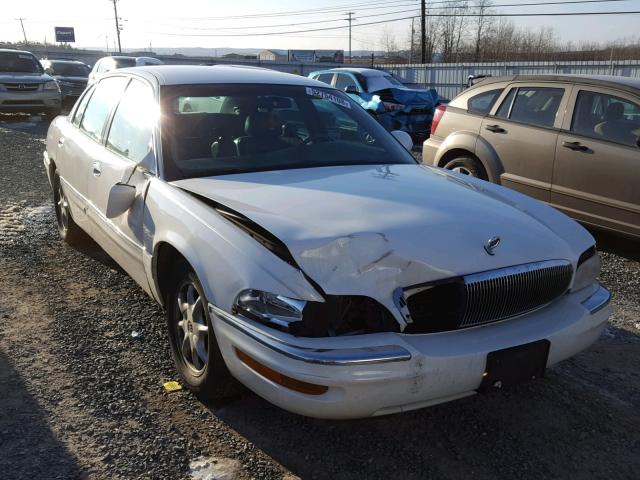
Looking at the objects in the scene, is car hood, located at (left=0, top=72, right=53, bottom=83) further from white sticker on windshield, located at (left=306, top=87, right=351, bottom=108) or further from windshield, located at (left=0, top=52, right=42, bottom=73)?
white sticker on windshield, located at (left=306, top=87, right=351, bottom=108)

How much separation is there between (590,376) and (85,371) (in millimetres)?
2862

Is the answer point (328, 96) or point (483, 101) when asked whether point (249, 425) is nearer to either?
point (328, 96)

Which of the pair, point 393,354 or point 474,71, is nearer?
point 393,354

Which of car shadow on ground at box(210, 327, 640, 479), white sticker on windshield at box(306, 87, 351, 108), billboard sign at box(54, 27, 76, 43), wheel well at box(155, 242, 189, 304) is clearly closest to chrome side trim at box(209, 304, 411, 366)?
car shadow on ground at box(210, 327, 640, 479)

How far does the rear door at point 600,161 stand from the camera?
17.9 ft

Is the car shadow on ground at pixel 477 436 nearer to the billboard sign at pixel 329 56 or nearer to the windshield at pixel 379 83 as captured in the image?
the windshield at pixel 379 83

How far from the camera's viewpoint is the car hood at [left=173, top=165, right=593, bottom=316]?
2.50 m

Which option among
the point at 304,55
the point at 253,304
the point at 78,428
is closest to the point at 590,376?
the point at 253,304

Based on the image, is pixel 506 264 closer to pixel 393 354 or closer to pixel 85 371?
pixel 393 354

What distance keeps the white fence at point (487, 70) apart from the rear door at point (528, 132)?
13.2 meters

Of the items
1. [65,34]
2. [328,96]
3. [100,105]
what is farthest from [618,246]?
[65,34]

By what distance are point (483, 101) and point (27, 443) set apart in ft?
19.4

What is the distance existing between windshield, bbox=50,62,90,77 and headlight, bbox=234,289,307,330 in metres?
22.0

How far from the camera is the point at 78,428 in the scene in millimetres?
2916
